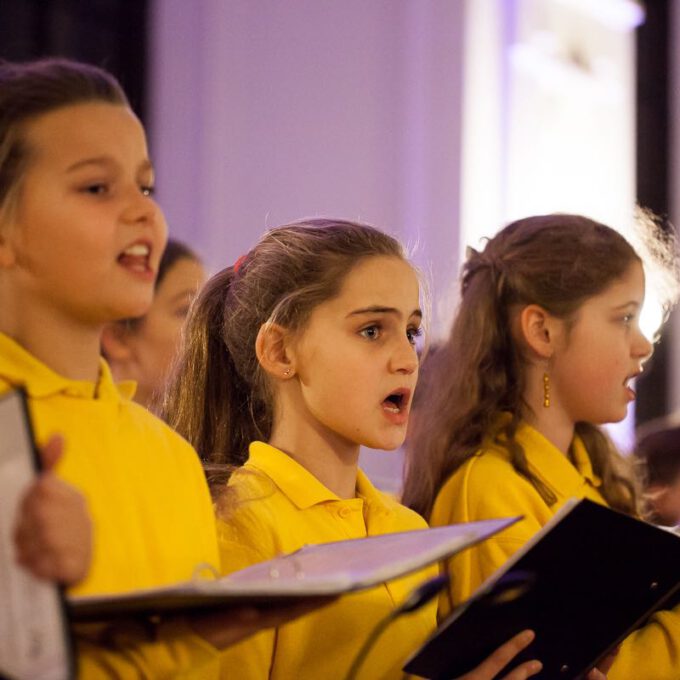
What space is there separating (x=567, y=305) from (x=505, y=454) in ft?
0.91

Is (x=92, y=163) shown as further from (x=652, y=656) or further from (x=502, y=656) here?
(x=652, y=656)

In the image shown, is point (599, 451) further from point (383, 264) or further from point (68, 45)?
point (68, 45)

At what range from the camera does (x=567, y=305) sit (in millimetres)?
1843

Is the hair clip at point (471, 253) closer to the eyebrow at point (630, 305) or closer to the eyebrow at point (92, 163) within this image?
the eyebrow at point (630, 305)

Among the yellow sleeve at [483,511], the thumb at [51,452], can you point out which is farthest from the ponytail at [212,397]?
the thumb at [51,452]

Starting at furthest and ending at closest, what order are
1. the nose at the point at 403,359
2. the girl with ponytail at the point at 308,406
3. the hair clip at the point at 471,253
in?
the hair clip at the point at 471,253 < the nose at the point at 403,359 < the girl with ponytail at the point at 308,406

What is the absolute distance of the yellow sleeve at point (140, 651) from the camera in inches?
38.4

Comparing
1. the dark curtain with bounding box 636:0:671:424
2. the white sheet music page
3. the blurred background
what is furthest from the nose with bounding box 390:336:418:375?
the dark curtain with bounding box 636:0:671:424

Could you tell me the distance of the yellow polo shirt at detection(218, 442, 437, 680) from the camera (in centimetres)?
135

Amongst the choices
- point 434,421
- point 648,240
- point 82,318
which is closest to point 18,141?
point 82,318

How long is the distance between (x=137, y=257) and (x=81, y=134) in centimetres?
13

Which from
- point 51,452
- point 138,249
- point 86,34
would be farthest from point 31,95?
point 86,34

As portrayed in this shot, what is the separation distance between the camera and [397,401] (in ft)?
5.06

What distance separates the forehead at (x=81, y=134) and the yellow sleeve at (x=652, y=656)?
108 cm
